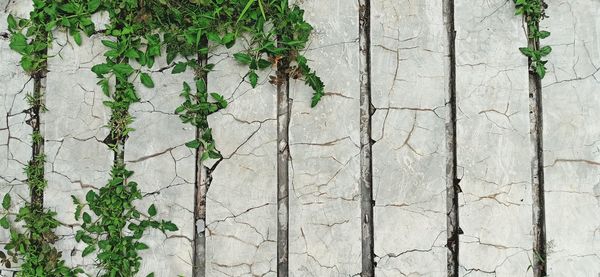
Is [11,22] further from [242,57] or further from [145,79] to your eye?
[242,57]

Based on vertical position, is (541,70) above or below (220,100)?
above

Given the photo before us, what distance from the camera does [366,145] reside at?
261cm

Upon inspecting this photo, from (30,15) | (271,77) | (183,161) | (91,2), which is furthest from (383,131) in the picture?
(30,15)

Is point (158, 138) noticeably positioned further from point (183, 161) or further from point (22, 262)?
point (22, 262)

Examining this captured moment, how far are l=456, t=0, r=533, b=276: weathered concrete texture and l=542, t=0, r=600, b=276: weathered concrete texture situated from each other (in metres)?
0.12

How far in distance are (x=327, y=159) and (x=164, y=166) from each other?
2.55 feet

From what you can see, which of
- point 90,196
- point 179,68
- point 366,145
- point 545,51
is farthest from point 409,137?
point 90,196

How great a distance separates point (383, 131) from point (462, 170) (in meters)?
0.42

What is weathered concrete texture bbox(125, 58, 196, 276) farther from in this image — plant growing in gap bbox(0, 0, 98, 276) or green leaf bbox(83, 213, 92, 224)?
plant growing in gap bbox(0, 0, 98, 276)

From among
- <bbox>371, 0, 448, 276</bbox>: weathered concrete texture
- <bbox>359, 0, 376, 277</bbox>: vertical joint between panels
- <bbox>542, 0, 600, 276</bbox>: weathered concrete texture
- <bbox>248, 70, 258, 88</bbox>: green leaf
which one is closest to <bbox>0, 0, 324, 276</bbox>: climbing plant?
<bbox>248, 70, 258, 88</bbox>: green leaf

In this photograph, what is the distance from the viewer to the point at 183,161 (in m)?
2.57

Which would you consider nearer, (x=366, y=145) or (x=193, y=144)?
(x=193, y=144)

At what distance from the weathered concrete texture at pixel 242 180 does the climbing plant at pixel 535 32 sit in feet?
4.12

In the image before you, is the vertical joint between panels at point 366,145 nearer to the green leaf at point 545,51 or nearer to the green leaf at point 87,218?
the green leaf at point 545,51
